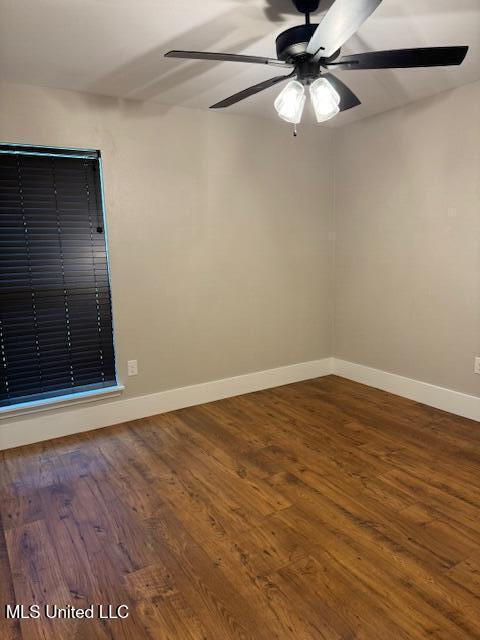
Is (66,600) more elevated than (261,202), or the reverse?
(261,202)

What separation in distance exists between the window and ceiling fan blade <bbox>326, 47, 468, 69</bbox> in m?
1.93

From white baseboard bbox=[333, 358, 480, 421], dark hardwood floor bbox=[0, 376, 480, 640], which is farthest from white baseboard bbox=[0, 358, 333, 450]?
white baseboard bbox=[333, 358, 480, 421]

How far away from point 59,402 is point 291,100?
A: 2.44 metres

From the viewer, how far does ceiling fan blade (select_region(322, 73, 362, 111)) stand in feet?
6.31

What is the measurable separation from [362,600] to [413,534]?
1.60ft

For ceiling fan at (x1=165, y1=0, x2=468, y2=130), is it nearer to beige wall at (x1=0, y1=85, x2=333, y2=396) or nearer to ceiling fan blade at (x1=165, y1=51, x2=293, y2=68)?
ceiling fan blade at (x1=165, y1=51, x2=293, y2=68)

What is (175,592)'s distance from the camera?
64.2 inches

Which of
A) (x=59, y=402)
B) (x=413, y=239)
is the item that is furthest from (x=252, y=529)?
(x=413, y=239)

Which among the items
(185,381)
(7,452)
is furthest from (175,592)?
(185,381)

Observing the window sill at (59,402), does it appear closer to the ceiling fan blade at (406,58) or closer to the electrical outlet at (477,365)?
the ceiling fan blade at (406,58)

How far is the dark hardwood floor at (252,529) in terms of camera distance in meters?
1.51

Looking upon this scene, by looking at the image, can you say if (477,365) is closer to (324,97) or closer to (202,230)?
(324,97)

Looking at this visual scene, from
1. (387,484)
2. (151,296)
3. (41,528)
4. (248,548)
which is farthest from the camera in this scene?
(151,296)

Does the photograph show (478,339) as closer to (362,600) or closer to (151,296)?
(362,600)
